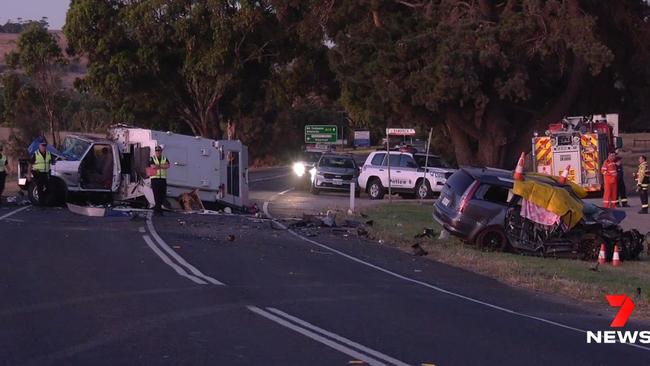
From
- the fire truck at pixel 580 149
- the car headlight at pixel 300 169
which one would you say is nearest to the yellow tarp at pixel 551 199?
the fire truck at pixel 580 149

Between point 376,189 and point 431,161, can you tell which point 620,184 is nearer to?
point 431,161

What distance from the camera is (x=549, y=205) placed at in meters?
18.6

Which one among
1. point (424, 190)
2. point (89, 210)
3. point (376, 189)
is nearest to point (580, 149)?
point (424, 190)

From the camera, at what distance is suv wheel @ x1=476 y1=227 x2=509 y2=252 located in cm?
1977

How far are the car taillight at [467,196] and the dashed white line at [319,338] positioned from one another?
9098 mm

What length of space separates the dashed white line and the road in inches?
0.8

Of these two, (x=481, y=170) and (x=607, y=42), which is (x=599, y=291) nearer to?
(x=481, y=170)

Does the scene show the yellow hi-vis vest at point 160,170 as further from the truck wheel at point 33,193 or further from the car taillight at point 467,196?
the car taillight at point 467,196

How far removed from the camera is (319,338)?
9898 mm

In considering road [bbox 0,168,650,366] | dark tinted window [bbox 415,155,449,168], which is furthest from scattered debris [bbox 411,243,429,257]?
dark tinted window [bbox 415,155,449,168]

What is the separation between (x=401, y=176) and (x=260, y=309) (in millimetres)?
26772

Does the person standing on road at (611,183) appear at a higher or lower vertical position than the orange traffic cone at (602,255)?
higher

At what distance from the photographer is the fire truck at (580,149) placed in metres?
36.2

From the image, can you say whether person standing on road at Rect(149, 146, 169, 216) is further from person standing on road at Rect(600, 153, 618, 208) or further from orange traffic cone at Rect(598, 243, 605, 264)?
person standing on road at Rect(600, 153, 618, 208)
